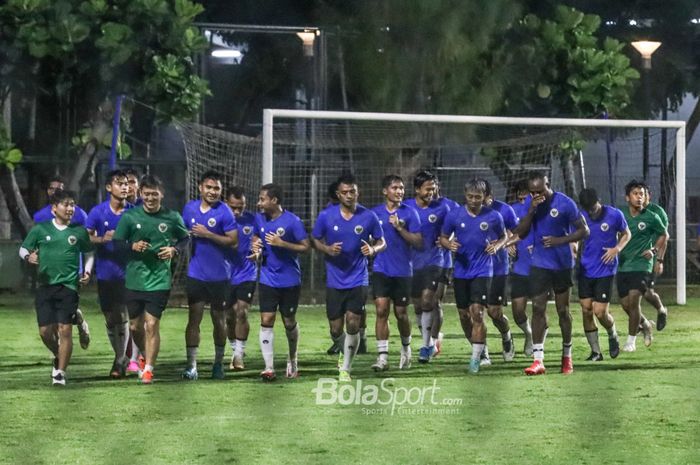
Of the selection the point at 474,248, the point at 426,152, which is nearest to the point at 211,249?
the point at 474,248

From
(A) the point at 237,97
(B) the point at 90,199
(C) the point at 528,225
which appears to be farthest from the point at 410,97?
(C) the point at 528,225

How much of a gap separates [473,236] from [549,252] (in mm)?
639

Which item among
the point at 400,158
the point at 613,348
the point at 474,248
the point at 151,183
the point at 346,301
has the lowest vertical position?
the point at 613,348

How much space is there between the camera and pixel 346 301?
1251 cm

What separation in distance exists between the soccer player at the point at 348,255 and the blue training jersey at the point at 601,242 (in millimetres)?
2464

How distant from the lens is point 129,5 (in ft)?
73.1

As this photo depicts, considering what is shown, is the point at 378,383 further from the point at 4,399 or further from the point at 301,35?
the point at 301,35

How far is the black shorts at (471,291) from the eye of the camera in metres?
13.0

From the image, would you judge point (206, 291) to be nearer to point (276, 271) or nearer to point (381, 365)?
point (276, 271)

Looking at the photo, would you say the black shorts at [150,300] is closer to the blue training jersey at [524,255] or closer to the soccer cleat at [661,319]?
the blue training jersey at [524,255]

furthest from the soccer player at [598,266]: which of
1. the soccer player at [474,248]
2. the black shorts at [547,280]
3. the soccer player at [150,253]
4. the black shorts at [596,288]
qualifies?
the soccer player at [150,253]

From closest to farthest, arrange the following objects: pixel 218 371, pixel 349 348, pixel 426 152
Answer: pixel 349 348 → pixel 218 371 → pixel 426 152

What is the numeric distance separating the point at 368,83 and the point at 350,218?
13500 mm

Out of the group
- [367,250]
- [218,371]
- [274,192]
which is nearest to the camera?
[367,250]
